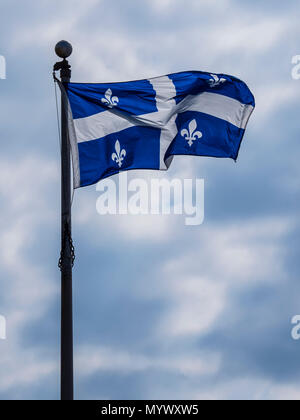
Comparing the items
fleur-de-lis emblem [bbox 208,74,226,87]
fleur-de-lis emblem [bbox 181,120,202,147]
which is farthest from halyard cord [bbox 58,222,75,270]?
fleur-de-lis emblem [bbox 208,74,226,87]

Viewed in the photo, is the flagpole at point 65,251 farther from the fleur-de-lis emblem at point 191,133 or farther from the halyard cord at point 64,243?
the fleur-de-lis emblem at point 191,133

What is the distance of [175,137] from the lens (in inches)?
1046

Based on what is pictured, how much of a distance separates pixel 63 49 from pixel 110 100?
2371mm

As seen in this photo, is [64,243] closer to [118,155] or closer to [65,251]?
[65,251]

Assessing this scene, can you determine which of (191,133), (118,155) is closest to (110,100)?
(118,155)

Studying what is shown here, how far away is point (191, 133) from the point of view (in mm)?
26906

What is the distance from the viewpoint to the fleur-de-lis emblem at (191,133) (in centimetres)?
2678

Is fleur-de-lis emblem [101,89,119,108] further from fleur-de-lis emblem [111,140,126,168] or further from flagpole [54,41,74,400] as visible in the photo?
flagpole [54,41,74,400]

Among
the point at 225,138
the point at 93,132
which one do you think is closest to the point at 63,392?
the point at 93,132

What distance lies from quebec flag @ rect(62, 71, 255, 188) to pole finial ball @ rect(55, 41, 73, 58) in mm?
Answer: 825

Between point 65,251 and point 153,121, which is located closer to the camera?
point 65,251

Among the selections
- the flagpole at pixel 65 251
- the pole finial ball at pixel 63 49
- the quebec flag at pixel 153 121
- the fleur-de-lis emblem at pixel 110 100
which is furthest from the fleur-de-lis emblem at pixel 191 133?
the pole finial ball at pixel 63 49

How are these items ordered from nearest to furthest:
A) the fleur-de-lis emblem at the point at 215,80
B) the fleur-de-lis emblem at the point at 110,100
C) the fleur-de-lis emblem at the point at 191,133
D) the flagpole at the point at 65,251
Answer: the flagpole at the point at 65,251 < the fleur-de-lis emblem at the point at 110,100 < the fleur-de-lis emblem at the point at 191,133 < the fleur-de-lis emblem at the point at 215,80

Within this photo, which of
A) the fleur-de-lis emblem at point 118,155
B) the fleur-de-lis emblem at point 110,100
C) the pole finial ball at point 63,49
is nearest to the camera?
the pole finial ball at point 63,49
